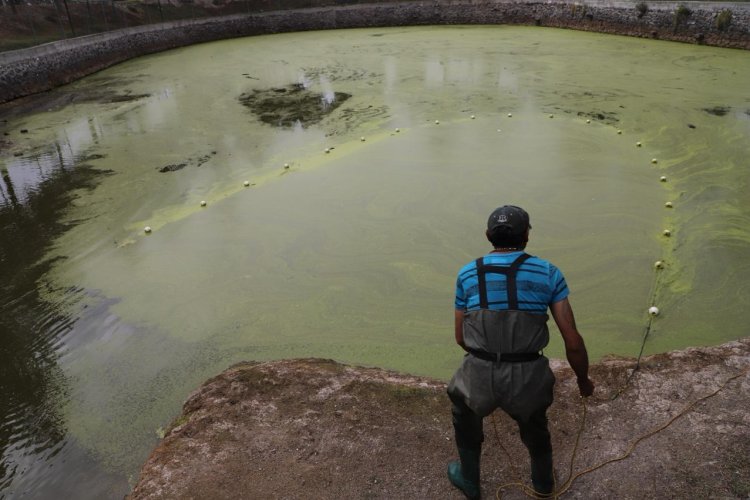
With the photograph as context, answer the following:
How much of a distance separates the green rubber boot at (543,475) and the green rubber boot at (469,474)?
0.19m

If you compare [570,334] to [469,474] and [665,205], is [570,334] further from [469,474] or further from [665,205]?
[665,205]

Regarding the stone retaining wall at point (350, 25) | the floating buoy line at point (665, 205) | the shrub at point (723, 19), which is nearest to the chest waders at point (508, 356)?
the floating buoy line at point (665, 205)

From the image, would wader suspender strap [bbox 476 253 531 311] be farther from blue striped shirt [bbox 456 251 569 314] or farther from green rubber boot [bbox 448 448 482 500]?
green rubber boot [bbox 448 448 482 500]

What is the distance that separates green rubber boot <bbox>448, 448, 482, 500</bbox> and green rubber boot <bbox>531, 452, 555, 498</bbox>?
187 millimetres

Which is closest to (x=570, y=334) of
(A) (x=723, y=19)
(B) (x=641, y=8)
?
(A) (x=723, y=19)

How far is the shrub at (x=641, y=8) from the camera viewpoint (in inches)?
486

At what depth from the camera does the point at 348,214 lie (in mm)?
4816

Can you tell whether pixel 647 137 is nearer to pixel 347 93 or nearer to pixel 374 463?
pixel 347 93

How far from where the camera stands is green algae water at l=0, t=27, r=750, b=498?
122 inches

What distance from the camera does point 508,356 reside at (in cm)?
159

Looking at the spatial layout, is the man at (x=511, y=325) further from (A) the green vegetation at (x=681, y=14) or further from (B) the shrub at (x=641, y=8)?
(B) the shrub at (x=641, y=8)

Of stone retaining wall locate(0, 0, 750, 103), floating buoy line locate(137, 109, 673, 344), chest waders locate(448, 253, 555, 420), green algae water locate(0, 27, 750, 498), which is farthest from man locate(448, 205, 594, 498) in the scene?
stone retaining wall locate(0, 0, 750, 103)

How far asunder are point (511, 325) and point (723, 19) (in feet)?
40.7

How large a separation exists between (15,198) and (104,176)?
896 millimetres
